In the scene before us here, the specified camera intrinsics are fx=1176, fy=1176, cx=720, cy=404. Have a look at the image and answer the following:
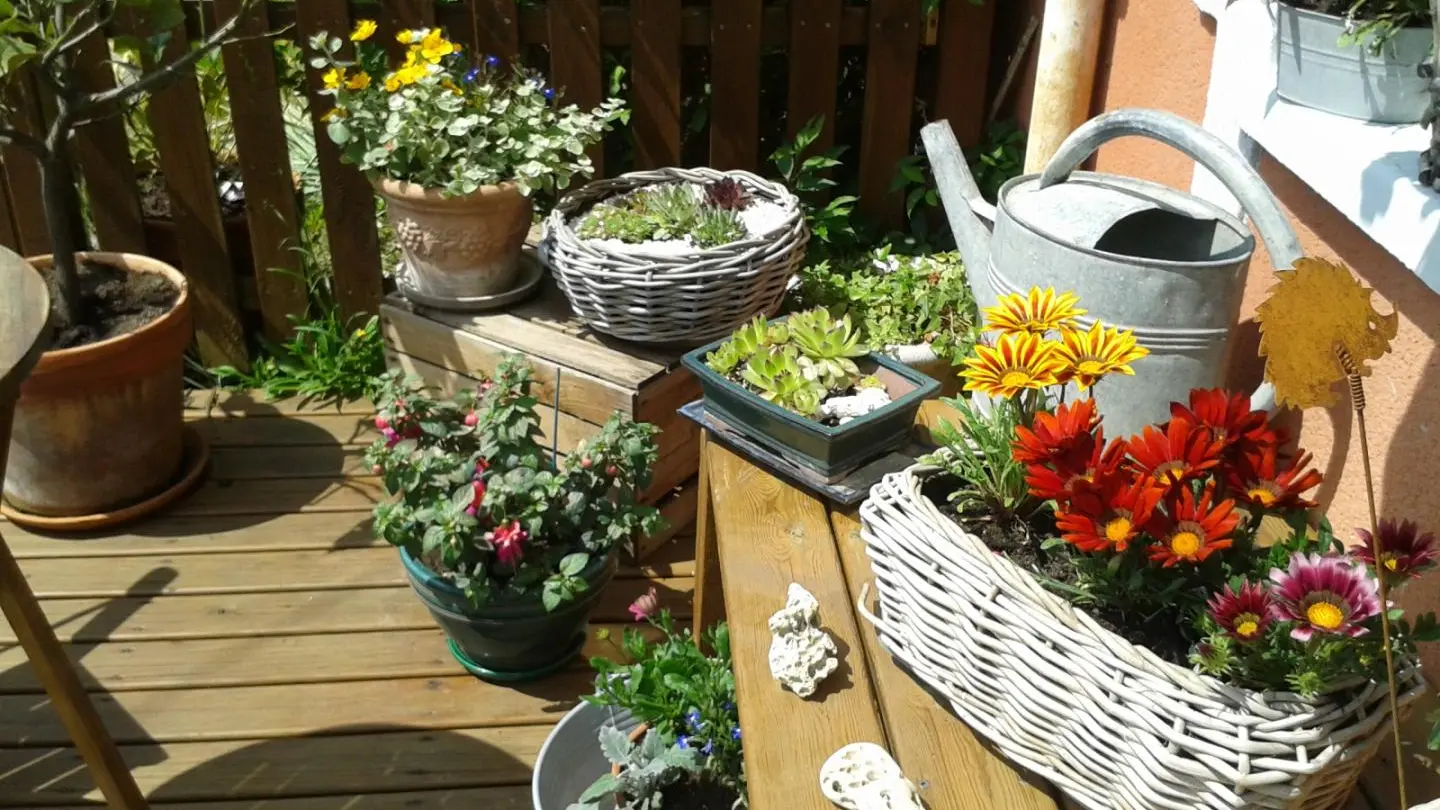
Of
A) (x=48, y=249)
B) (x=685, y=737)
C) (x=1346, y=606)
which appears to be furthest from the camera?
(x=48, y=249)

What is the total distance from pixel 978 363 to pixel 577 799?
107cm

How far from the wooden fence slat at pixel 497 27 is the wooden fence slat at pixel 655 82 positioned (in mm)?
251

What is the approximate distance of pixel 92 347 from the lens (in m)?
2.58

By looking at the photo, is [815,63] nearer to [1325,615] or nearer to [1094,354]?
[1094,354]

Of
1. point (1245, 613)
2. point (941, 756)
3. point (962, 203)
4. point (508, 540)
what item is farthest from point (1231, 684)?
point (508, 540)

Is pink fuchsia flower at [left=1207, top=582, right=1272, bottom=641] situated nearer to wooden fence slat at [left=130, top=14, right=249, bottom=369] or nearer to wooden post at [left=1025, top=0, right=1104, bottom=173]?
wooden post at [left=1025, top=0, right=1104, bottom=173]

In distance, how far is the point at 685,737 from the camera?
1.70 meters

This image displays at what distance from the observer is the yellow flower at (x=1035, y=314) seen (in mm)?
1174

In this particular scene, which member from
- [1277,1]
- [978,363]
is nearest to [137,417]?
[978,363]

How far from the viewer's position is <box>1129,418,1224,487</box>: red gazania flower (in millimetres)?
1061

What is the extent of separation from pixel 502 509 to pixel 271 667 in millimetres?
709

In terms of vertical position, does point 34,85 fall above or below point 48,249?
above

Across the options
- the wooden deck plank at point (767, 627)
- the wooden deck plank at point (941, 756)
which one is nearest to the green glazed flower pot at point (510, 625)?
the wooden deck plank at point (767, 627)

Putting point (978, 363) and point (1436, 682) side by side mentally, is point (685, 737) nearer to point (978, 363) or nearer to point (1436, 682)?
point (978, 363)
